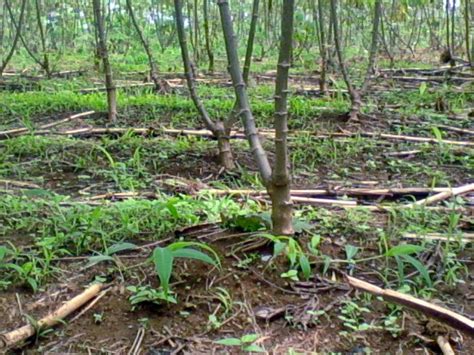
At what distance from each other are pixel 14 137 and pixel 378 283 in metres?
2.86

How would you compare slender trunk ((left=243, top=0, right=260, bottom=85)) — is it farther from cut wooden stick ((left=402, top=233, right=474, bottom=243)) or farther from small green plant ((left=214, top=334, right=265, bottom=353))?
small green plant ((left=214, top=334, right=265, bottom=353))

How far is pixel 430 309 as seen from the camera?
164 cm

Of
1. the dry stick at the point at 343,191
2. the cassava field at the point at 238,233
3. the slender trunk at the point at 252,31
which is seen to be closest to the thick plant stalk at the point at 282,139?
the cassava field at the point at 238,233

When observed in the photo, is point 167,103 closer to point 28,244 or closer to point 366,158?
point 366,158

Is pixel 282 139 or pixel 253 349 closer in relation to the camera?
pixel 253 349

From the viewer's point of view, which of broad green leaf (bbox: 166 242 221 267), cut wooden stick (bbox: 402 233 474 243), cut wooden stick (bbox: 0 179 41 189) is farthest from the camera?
cut wooden stick (bbox: 0 179 41 189)

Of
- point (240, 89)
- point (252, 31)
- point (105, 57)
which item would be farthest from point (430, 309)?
point (105, 57)

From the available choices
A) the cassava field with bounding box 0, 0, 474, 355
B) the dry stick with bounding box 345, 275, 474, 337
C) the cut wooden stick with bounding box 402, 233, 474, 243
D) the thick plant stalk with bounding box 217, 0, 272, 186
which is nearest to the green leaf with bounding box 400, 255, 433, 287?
the cassava field with bounding box 0, 0, 474, 355

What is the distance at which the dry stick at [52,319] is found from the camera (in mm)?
1590

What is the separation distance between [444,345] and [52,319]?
103 cm

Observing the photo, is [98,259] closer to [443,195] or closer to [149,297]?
[149,297]

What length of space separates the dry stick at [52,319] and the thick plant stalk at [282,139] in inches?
23.7

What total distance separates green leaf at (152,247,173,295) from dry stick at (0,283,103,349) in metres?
0.25

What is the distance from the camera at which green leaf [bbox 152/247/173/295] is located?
1674mm
